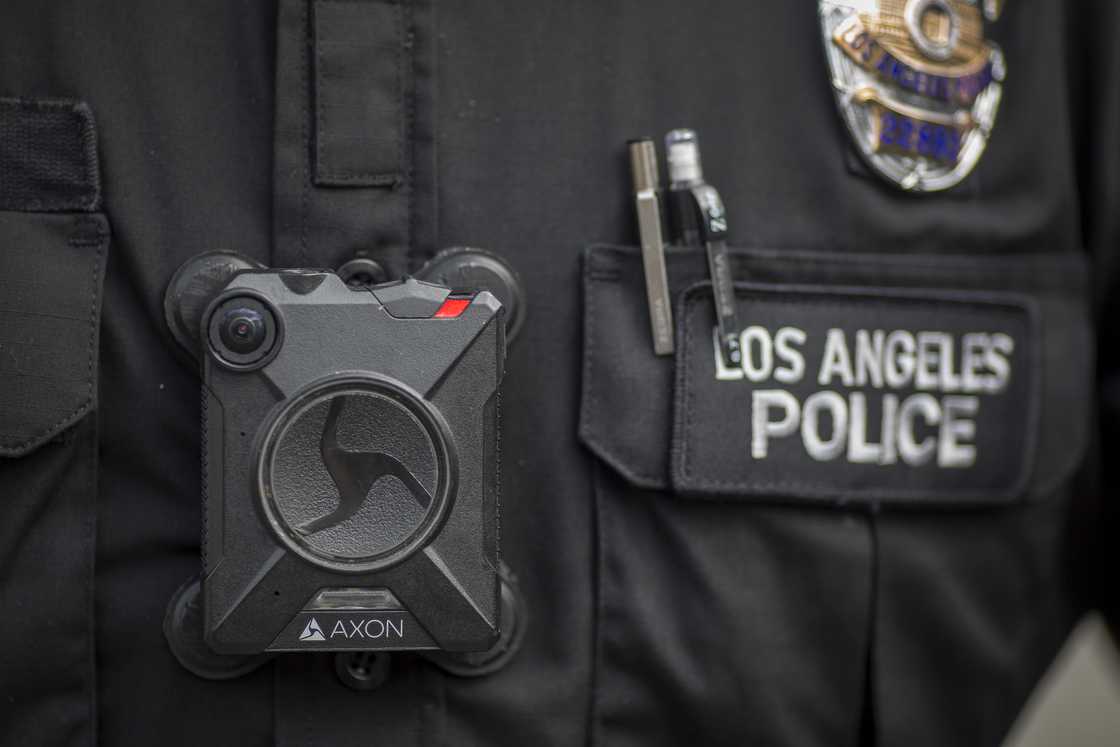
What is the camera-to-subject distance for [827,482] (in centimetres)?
70

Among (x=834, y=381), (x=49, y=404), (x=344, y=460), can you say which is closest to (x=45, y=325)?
Result: (x=49, y=404)

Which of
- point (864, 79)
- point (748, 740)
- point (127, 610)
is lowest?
point (748, 740)

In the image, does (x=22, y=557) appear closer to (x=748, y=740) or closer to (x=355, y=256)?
(x=355, y=256)

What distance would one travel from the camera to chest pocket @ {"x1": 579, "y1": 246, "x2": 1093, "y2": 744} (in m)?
0.68

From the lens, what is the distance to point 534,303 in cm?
67

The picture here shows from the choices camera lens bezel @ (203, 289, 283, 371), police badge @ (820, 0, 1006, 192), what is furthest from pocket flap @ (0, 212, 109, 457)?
police badge @ (820, 0, 1006, 192)

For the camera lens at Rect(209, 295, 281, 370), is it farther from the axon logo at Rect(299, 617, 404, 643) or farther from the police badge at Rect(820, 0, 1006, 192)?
the police badge at Rect(820, 0, 1006, 192)

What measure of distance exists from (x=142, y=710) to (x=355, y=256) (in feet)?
1.09

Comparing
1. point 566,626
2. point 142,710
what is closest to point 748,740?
point 566,626

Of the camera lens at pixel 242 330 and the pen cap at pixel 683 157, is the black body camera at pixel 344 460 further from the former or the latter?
the pen cap at pixel 683 157

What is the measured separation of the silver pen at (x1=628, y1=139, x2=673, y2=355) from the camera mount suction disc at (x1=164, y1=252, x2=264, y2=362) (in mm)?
258

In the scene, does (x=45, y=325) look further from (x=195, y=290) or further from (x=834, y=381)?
(x=834, y=381)

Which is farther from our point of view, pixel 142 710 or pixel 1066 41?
pixel 1066 41

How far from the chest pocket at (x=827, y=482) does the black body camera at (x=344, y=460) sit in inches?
5.1
